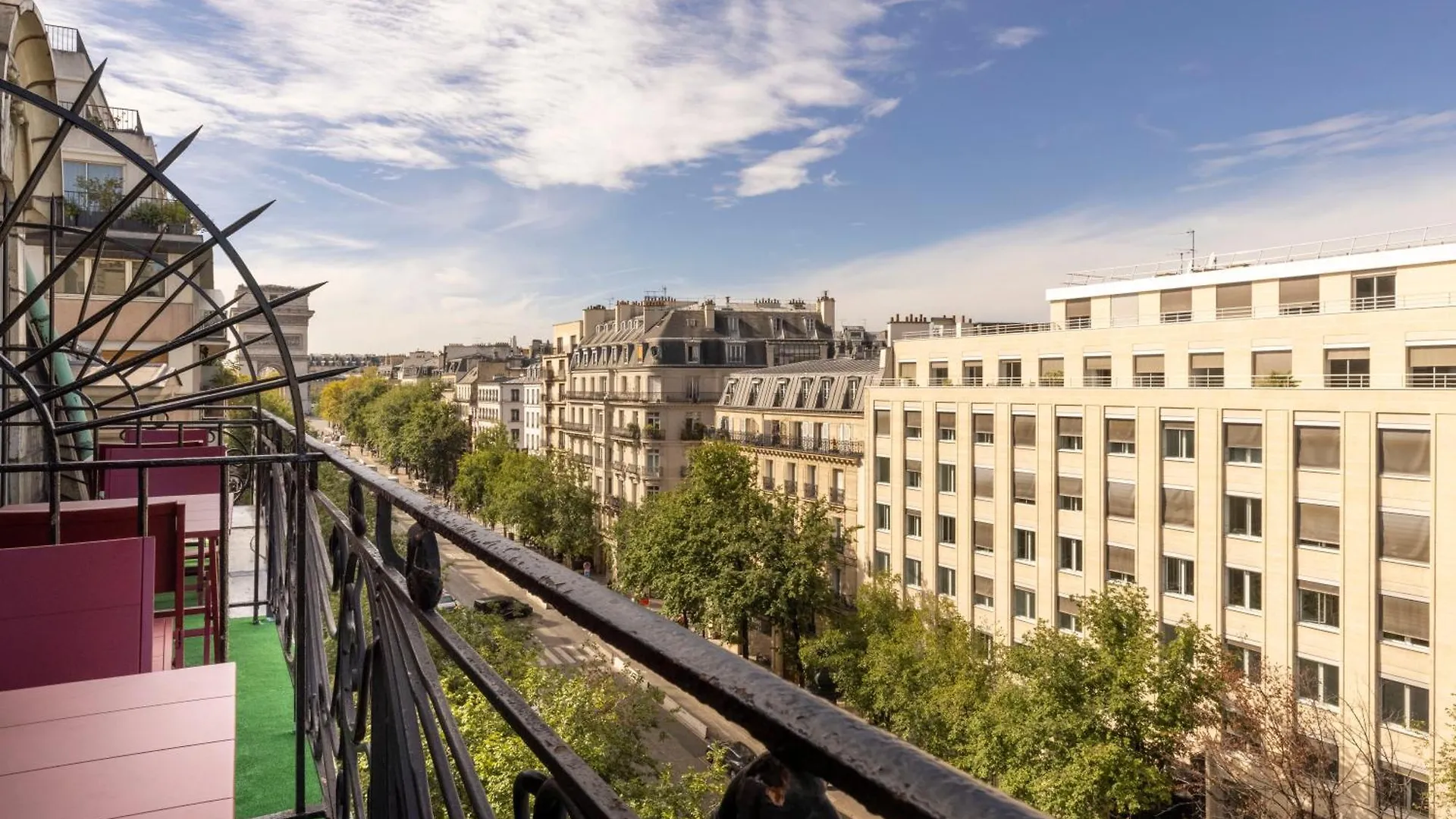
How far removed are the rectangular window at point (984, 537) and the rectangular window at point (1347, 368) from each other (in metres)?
10.5

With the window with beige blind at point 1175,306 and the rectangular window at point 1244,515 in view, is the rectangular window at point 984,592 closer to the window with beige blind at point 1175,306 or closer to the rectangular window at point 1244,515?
the rectangular window at point 1244,515

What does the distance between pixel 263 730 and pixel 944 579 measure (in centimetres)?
2962

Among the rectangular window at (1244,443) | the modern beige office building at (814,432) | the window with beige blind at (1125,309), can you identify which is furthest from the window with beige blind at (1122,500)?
the modern beige office building at (814,432)

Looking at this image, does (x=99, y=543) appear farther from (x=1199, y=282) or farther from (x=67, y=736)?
(x=1199, y=282)

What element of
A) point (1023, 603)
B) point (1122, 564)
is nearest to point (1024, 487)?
point (1023, 603)

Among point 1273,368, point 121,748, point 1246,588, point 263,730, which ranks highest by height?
point 1273,368

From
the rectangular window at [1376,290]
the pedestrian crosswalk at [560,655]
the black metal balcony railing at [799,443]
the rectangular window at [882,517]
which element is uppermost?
the rectangular window at [1376,290]

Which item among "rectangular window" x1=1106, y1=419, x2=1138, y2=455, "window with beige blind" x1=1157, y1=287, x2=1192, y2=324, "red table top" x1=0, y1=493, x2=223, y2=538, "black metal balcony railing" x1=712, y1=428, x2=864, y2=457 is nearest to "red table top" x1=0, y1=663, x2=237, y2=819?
"red table top" x1=0, y1=493, x2=223, y2=538

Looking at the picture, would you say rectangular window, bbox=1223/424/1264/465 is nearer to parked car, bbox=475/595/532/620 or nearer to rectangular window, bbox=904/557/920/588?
rectangular window, bbox=904/557/920/588

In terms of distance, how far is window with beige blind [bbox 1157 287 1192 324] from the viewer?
30094 millimetres

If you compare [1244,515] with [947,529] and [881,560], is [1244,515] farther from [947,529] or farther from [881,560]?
[881,560]

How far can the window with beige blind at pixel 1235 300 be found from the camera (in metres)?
28.6

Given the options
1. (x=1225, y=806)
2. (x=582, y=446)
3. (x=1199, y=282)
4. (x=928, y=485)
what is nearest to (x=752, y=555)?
(x=928, y=485)

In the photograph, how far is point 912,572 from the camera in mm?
33000
